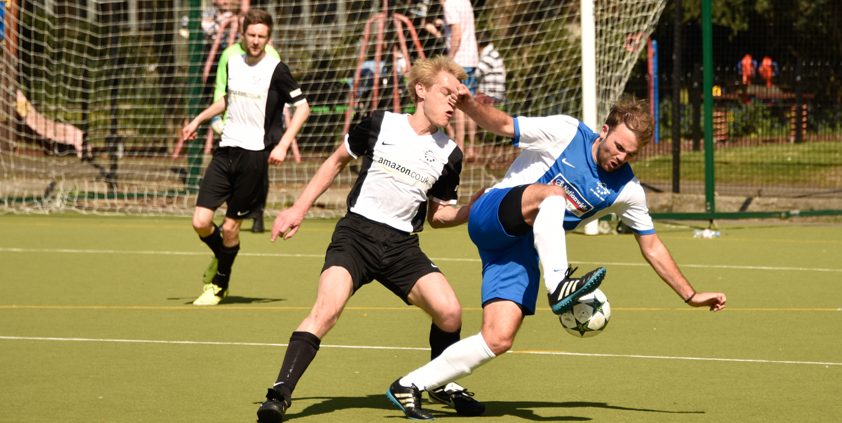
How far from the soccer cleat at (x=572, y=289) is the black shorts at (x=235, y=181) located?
15.6 ft

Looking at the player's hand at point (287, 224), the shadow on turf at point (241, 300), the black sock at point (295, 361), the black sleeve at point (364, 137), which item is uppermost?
the black sleeve at point (364, 137)

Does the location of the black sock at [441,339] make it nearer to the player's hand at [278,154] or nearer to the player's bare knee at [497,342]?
the player's bare knee at [497,342]

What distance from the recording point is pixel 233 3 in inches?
688

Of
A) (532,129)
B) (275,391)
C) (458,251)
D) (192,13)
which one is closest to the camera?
(275,391)

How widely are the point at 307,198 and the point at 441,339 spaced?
0.95 meters

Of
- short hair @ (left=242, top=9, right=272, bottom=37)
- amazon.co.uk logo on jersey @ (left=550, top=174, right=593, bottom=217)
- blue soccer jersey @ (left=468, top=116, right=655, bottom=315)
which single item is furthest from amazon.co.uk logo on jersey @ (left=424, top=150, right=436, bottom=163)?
short hair @ (left=242, top=9, right=272, bottom=37)

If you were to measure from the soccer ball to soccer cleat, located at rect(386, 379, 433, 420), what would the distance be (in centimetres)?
82

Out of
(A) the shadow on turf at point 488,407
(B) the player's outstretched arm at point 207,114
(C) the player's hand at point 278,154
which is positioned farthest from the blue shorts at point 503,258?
(B) the player's outstretched arm at point 207,114

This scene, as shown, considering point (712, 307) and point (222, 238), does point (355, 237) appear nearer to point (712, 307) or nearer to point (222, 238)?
point (712, 307)

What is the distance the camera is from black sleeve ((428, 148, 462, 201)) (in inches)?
260

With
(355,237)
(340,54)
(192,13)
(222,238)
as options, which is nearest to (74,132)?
(192,13)

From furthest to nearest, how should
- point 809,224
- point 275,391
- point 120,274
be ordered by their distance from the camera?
point 809,224, point 120,274, point 275,391

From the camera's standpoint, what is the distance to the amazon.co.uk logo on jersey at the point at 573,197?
6234 mm

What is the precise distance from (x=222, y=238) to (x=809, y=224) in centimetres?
824
